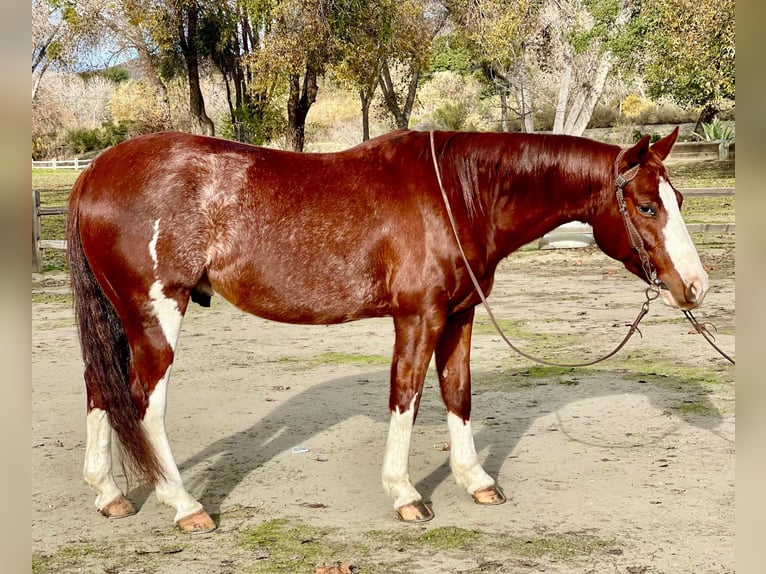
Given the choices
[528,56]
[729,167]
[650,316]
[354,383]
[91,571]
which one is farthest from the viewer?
[528,56]

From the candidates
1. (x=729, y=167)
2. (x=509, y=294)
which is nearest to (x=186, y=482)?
(x=509, y=294)

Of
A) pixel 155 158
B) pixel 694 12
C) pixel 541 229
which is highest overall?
pixel 694 12

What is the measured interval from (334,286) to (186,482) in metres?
1.51

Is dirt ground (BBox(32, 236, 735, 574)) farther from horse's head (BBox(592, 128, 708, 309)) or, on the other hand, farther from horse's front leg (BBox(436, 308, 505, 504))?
horse's head (BBox(592, 128, 708, 309))

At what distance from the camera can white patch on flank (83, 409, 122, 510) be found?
4199 millimetres

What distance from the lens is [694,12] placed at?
20.0m

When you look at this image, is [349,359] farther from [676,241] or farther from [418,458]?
[676,241]

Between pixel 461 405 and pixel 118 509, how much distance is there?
187cm

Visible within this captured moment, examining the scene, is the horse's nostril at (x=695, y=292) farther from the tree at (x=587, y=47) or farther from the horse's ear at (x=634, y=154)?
the tree at (x=587, y=47)

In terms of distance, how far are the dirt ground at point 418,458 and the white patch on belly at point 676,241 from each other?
124 cm

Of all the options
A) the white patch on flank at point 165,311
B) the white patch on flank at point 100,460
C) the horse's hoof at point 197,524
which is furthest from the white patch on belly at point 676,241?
the white patch on flank at point 100,460

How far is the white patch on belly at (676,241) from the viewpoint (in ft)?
12.8

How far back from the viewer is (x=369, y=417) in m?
5.85

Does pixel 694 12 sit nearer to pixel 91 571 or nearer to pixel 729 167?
pixel 729 167
